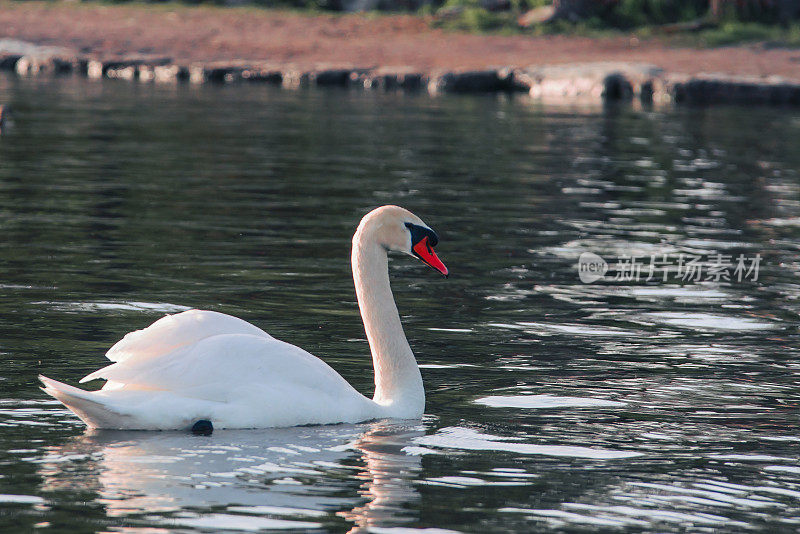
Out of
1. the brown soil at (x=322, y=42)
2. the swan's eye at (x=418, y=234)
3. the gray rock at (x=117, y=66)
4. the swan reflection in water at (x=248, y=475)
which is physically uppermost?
A: the brown soil at (x=322, y=42)

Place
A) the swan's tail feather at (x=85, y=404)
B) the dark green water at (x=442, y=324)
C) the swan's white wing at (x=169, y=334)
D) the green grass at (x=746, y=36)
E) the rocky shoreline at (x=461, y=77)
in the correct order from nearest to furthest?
1. the dark green water at (x=442, y=324)
2. the swan's tail feather at (x=85, y=404)
3. the swan's white wing at (x=169, y=334)
4. the rocky shoreline at (x=461, y=77)
5. the green grass at (x=746, y=36)

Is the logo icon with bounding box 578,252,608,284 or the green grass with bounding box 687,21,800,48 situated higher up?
the green grass with bounding box 687,21,800,48

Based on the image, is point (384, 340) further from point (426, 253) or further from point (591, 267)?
point (591, 267)

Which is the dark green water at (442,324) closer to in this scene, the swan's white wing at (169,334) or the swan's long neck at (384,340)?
the swan's long neck at (384,340)

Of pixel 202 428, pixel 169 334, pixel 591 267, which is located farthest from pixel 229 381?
pixel 591 267

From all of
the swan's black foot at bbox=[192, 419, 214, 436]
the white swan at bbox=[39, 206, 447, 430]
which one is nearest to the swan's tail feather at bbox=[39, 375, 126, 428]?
the white swan at bbox=[39, 206, 447, 430]

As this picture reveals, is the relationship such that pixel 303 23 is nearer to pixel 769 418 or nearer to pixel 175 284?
pixel 175 284

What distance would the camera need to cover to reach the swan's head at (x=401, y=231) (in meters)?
6.61

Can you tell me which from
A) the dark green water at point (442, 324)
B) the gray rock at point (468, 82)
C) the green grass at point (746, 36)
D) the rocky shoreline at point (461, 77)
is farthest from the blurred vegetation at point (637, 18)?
the dark green water at point (442, 324)

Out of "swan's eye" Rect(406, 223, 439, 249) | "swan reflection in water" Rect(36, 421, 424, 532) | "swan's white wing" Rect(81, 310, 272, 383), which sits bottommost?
"swan reflection in water" Rect(36, 421, 424, 532)

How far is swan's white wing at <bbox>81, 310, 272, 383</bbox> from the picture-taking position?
20.1 ft

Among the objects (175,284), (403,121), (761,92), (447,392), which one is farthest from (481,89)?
(447,392)

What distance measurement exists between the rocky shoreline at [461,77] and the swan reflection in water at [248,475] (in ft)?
85.6

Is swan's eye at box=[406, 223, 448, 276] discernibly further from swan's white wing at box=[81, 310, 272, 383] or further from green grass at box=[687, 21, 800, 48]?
green grass at box=[687, 21, 800, 48]
